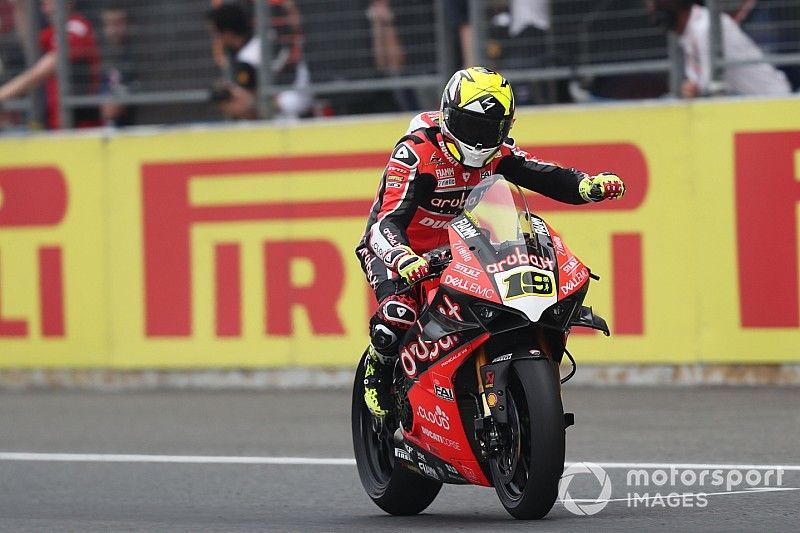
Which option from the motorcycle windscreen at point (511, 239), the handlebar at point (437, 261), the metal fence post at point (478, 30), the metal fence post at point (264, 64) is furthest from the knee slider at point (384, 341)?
the metal fence post at point (264, 64)

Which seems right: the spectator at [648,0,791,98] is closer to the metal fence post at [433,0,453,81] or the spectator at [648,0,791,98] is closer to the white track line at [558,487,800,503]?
the metal fence post at [433,0,453,81]

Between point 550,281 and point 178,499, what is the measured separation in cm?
253

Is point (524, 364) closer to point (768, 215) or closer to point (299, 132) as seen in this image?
point (768, 215)

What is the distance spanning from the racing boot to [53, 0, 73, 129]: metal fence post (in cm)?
654

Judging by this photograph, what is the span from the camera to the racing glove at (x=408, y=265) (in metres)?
6.22

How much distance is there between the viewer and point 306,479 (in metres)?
8.25

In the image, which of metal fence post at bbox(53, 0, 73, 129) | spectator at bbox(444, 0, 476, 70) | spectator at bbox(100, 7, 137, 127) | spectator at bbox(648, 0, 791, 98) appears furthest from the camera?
metal fence post at bbox(53, 0, 73, 129)

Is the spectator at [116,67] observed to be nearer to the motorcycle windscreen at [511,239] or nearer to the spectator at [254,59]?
the spectator at [254,59]

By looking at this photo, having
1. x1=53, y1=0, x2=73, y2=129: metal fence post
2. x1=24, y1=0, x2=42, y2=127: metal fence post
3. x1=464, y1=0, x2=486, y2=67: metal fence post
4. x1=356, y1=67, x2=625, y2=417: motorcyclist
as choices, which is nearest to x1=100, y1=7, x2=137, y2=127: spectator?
x1=53, y1=0, x2=73, y2=129: metal fence post

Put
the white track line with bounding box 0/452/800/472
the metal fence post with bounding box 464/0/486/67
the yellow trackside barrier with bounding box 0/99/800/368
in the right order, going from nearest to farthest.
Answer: the white track line with bounding box 0/452/800/472 → the yellow trackside barrier with bounding box 0/99/800/368 → the metal fence post with bounding box 464/0/486/67

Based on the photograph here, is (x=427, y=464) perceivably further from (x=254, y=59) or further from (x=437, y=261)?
(x=254, y=59)

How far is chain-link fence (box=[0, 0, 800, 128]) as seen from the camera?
11133 mm

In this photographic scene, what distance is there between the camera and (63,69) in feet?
42.3

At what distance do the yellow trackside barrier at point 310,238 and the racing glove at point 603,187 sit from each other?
4.18 meters
